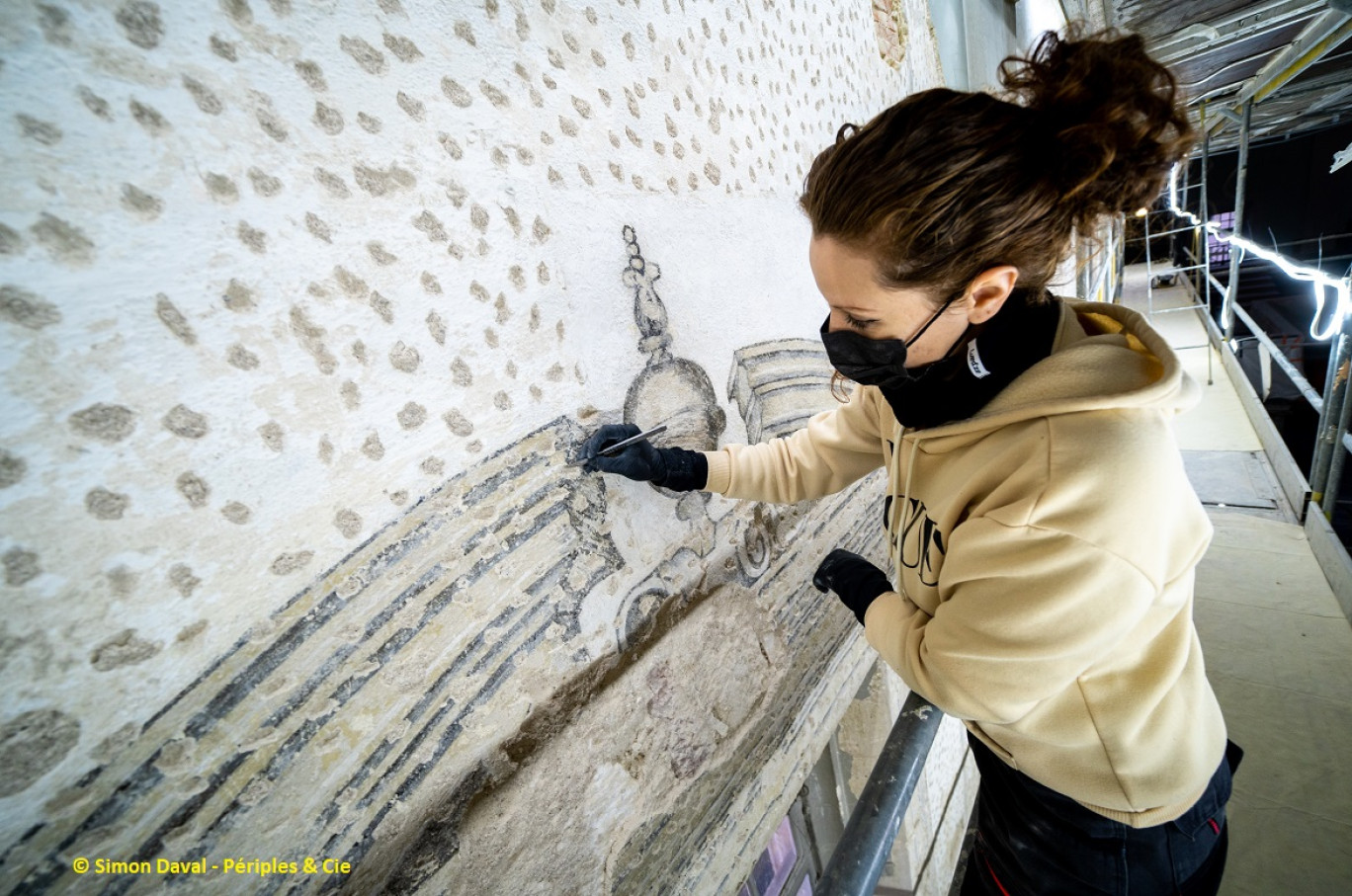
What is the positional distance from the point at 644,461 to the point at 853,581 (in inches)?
26.7

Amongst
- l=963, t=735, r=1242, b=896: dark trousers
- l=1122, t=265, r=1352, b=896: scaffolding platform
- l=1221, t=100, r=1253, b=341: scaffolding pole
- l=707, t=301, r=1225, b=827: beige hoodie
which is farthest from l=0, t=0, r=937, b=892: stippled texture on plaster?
l=1221, t=100, r=1253, b=341: scaffolding pole

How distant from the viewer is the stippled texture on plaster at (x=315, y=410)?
59 centimetres

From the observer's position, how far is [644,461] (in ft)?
3.80

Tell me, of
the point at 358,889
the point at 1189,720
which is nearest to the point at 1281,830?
the point at 1189,720

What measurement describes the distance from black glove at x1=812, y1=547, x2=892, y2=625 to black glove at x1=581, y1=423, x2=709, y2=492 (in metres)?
0.49

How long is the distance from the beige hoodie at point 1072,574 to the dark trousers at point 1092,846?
8 cm

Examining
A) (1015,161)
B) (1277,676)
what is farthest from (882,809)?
(1277,676)

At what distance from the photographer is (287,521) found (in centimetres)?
75

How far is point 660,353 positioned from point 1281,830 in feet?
9.95

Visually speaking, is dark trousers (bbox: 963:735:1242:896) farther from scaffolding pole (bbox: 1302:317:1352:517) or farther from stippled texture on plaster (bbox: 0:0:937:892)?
scaffolding pole (bbox: 1302:317:1352:517)

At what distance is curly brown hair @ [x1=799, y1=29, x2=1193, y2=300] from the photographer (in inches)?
30.7

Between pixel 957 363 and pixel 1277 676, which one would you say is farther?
pixel 1277 676

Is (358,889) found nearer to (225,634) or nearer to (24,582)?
(225,634)

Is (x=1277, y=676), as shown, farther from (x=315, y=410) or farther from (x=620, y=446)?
(x=315, y=410)
